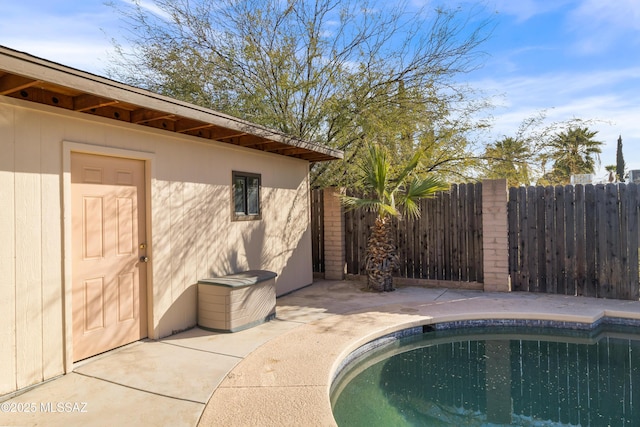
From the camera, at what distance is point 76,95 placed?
3.66 meters

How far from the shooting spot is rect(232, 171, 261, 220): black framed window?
20.0 ft

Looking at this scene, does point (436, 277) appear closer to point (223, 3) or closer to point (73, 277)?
point (73, 277)

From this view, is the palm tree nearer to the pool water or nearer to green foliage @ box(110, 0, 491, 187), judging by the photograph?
green foliage @ box(110, 0, 491, 187)

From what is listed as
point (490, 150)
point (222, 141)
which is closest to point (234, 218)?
point (222, 141)

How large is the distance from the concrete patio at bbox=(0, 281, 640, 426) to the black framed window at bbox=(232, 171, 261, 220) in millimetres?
1648

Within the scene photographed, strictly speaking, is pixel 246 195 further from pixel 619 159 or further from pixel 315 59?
pixel 619 159

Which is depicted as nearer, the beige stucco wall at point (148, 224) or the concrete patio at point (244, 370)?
the concrete patio at point (244, 370)

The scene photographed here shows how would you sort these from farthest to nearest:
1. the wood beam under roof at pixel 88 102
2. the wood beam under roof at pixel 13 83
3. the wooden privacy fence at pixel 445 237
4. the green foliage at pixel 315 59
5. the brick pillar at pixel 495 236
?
the green foliage at pixel 315 59
the wooden privacy fence at pixel 445 237
the brick pillar at pixel 495 236
the wood beam under roof at pixel 88 102
the wood beam under roof at pixel 13 83

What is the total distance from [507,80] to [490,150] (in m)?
1.71

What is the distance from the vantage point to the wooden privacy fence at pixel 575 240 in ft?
20.9

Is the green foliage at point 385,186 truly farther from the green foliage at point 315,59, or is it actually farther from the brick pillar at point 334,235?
the green foliage at point 315,59

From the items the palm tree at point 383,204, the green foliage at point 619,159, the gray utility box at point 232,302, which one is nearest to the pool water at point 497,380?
the gray utility box at point 232,302

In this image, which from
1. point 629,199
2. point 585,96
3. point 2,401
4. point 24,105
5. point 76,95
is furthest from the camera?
point 585,96

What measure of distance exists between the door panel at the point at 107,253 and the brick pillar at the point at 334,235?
468cm
